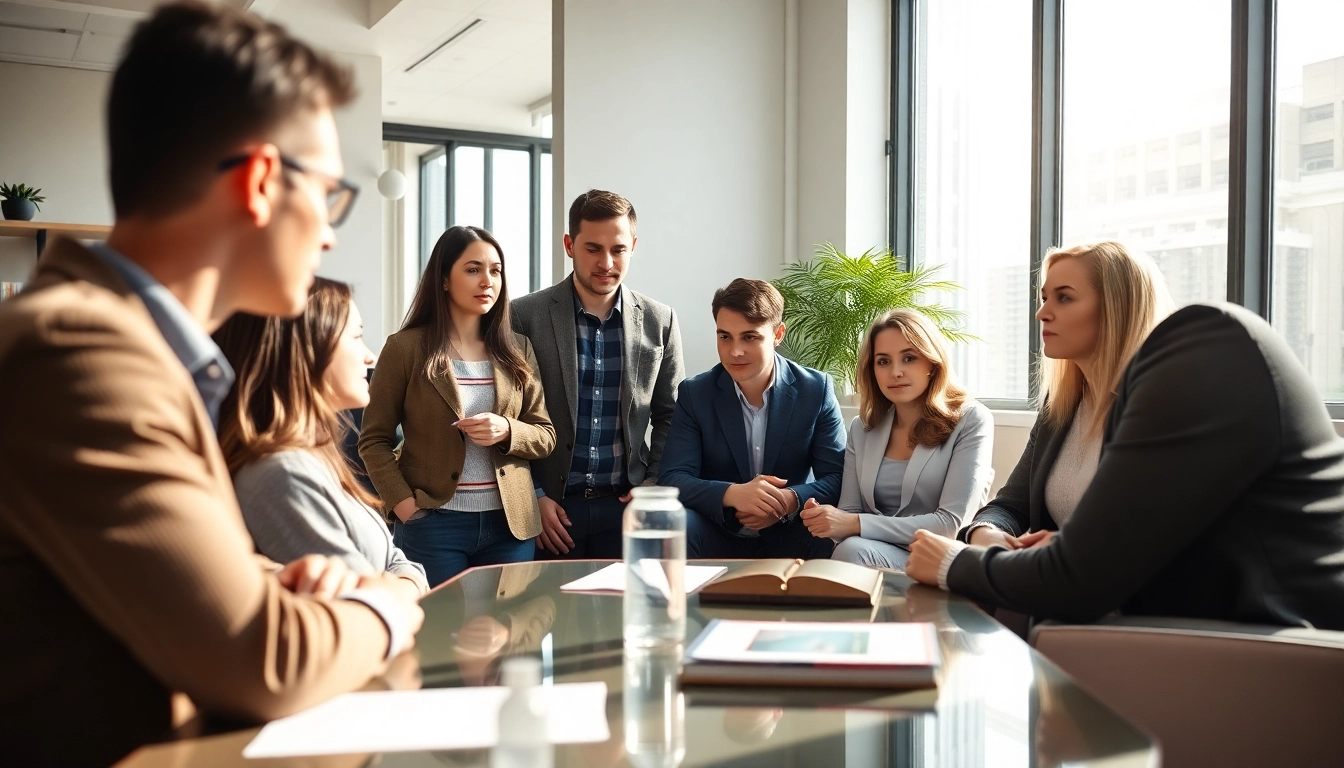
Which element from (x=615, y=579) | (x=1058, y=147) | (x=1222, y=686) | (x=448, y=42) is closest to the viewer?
(x=1222, y=686)

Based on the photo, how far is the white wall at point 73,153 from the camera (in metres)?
7.18

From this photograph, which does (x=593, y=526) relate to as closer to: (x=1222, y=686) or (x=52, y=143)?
(x=1222, y=686)

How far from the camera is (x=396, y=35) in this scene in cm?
697

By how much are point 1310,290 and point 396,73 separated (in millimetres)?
6370

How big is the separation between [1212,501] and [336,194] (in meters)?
1.28

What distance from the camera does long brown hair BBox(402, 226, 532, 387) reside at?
123 inches

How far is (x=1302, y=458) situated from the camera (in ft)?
5.17

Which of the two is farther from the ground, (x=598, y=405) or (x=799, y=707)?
(x=598, y=405)

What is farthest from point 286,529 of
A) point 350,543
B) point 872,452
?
point 872,452

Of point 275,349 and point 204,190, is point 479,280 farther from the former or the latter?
point 204,190

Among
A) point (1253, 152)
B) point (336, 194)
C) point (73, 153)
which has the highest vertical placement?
Result: point (73, 153)

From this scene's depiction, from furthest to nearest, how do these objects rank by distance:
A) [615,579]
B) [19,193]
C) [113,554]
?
1. [19,193]
2. [615,579]
3. [113,554]

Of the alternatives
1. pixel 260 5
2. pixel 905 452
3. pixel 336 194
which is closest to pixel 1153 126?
pixel 905 452

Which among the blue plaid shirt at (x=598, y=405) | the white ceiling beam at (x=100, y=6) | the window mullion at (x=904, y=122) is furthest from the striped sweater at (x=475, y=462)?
the white ceiling beam at (x=100, y=6)
